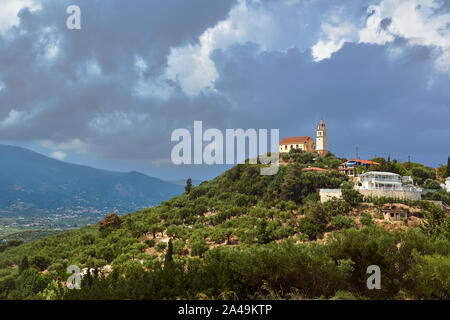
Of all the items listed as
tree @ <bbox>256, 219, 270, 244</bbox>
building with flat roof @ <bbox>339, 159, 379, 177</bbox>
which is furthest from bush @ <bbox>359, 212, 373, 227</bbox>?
building with flat roof @ <bbox>339, 159, 379, 177</bbox>

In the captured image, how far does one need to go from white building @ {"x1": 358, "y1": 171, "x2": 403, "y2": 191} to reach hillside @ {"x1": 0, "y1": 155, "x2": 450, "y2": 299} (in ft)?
11.0

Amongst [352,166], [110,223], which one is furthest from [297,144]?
[110,223]

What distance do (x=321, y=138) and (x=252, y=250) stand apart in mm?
54331

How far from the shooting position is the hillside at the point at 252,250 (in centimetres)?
1120

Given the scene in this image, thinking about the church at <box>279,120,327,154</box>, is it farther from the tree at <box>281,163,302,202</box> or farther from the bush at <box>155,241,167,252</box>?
the bush at <box>155,241,167,252</box>

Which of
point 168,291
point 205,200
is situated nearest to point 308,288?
point 168,291

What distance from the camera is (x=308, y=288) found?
11.7 metres

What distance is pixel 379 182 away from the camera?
4000 cm

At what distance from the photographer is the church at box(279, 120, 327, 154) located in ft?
225

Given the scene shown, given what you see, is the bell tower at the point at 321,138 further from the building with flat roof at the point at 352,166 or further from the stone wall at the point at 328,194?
the stone wall at the point at 328,194

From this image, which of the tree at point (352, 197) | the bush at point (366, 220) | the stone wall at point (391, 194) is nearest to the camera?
the bush at point (366, 220)

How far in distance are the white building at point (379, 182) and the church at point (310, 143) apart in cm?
2645

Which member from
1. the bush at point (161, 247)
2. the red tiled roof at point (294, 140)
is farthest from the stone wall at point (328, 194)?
the red tiled roof at point (294, 140)
